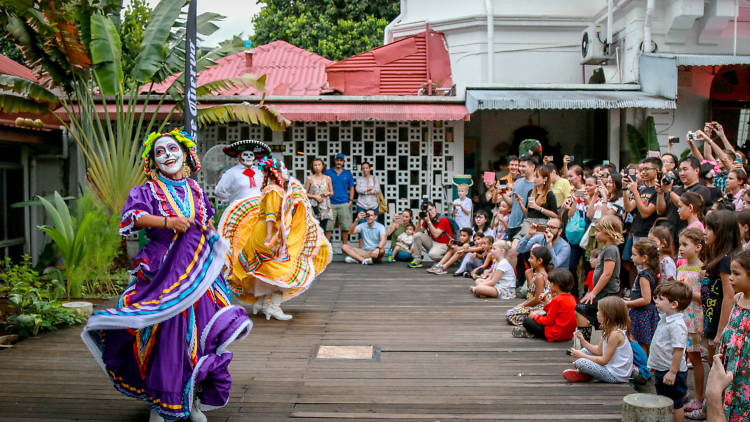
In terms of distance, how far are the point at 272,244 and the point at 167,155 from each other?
10.2ft

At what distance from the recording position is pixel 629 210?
8516 millimetres

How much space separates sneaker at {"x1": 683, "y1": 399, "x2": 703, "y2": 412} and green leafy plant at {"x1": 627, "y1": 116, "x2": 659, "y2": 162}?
8522 millimetres

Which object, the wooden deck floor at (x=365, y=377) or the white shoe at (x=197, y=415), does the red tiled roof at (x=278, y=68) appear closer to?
the wooden deck floor at (x=365, y=377)

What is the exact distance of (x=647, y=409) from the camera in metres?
4.93

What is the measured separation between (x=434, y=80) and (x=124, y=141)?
7.30 meters

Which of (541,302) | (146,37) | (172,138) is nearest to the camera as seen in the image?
(172,138)

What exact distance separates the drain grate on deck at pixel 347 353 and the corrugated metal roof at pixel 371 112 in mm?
6620

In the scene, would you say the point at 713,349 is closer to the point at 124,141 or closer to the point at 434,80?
the point at 124,141

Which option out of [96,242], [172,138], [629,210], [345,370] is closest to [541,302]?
[629,210]

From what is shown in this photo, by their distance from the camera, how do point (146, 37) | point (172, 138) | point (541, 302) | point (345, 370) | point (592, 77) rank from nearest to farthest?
point (172, 138)
point (345, 370)
point (541, 302)
point (146, 37)
point (592, 77)

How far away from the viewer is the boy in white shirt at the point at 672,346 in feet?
17.3

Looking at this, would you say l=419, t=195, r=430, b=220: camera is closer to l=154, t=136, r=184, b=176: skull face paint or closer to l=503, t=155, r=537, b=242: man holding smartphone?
l=503, t=155, r=537, b=242: man holding smartphone

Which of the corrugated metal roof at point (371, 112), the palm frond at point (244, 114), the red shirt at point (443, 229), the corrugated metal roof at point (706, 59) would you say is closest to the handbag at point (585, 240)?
the red shirt at point (443, 229)

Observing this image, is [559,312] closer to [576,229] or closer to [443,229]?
[576,229]
